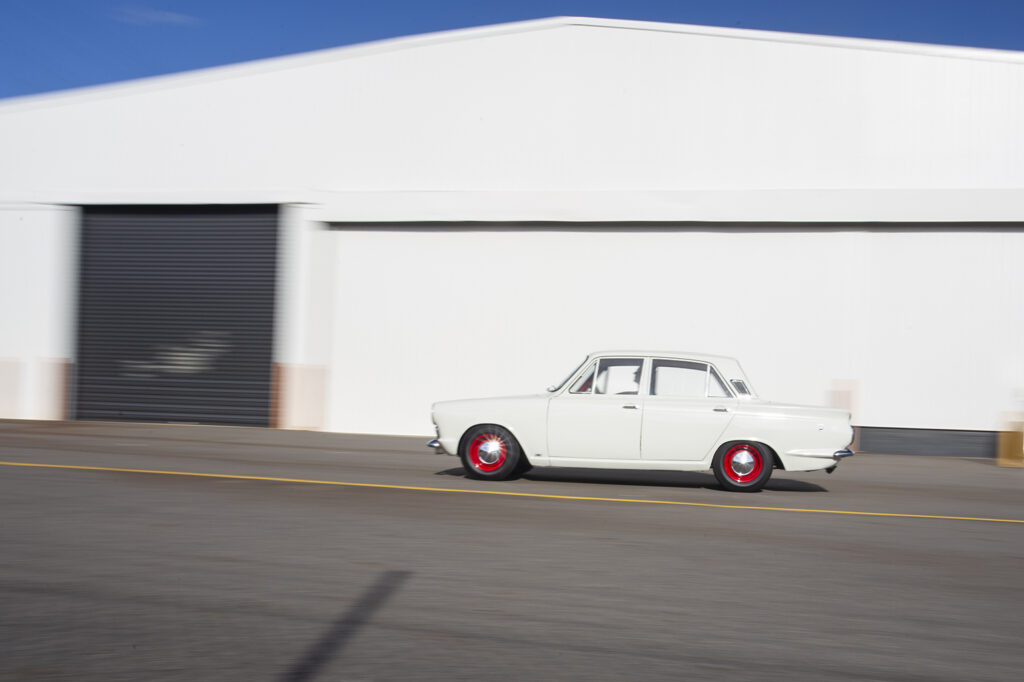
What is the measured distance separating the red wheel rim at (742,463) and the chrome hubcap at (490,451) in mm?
2485

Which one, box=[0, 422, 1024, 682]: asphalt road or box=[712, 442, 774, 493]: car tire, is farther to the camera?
box=[712, 442, 774, 493]: car tire

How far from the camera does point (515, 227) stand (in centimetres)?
1819

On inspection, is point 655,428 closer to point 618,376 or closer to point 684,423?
point 684,423

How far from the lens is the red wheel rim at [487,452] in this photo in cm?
1045

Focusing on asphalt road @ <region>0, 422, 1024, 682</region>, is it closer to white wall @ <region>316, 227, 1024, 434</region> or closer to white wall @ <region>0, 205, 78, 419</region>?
white wall @ <region>316, 227, 1024, 434</region>

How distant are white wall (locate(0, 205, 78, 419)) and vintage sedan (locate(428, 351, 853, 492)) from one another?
1298 cm

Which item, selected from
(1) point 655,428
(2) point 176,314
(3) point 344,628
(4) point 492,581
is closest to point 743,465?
(1) point 655,428

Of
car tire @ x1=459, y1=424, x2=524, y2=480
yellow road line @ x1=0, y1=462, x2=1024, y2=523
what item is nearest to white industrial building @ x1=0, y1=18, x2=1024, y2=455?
car tire @ x1=459, y1=424, x2=524, y2=480

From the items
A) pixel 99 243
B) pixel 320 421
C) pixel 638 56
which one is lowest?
pixel 320 421

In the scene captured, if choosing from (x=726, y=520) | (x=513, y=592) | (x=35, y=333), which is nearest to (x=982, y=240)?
(x=726, y=520)

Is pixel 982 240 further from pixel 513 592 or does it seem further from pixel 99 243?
pixel 99 243

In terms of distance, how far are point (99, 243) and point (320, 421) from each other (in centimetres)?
655

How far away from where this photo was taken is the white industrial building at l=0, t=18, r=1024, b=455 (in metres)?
16.8

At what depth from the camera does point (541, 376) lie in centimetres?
1789
